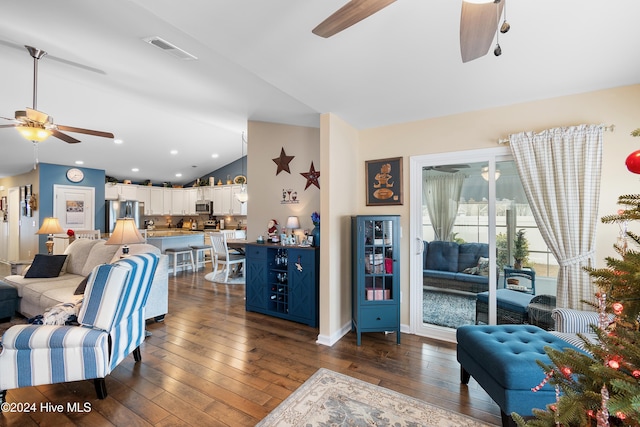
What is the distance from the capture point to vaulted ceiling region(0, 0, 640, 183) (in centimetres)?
167

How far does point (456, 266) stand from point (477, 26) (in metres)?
2.60

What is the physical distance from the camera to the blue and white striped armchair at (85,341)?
188cm

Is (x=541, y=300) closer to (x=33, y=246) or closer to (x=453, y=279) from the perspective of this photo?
(x=453, y=279)

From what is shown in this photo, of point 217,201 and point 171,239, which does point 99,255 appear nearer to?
point 171,239

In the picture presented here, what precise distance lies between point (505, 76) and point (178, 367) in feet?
12.5

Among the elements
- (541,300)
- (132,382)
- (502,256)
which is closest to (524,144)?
(502,256)

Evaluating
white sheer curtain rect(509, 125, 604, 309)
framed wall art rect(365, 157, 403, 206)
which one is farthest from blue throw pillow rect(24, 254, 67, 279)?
white sheer curtain rect(509, 125, 604, 309)

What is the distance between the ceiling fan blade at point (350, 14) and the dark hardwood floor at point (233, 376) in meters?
2.38

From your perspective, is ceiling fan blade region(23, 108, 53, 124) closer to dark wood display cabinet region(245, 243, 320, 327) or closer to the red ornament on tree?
dark wood display cabinet region(245, 243, 320, 327)

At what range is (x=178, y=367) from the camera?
2.53 meters

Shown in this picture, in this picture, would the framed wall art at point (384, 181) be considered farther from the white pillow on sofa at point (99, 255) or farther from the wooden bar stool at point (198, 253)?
the wooden bar stool at point (198, 253)

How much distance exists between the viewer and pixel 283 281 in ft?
12.4

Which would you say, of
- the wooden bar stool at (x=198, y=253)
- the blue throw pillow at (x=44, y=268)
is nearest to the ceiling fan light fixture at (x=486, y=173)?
the blue throw pillow at (x=44, y=268)

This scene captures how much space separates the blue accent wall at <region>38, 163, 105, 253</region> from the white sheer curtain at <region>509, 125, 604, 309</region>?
915 centimetres
